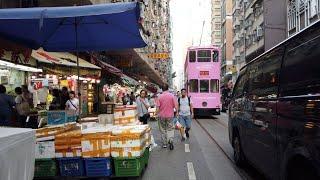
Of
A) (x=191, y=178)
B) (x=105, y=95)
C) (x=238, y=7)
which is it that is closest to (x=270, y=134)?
(x=191, y=178)

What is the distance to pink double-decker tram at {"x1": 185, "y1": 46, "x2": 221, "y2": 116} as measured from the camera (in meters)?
31.8

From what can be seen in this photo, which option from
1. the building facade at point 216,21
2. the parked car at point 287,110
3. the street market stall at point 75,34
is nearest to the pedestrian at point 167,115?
the street market stall at point 75,34

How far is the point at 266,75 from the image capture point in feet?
25.5

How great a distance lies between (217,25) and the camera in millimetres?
126562

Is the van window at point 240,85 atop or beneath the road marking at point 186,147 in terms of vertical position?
atop

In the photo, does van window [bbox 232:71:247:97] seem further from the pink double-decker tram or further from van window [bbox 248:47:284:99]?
the pink double-decker tram

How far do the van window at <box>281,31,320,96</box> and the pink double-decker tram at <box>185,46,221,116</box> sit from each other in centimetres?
2528

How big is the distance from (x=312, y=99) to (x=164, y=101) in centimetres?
913

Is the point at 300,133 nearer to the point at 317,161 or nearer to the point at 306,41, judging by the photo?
the point at 317,161

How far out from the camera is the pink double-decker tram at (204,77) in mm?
31766

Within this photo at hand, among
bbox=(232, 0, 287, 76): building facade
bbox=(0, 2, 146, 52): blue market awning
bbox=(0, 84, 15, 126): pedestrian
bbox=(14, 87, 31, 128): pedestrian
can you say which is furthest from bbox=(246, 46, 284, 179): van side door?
bbox=(232, 0, 287, 76): building facade

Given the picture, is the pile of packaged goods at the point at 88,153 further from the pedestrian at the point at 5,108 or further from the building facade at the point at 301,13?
the building facade at the point at 301,13

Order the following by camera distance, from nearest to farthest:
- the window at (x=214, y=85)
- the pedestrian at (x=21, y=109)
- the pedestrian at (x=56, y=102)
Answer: the pedestrian at (x=21, y=109), the pedestrian at (x=56, y=102), the window at (x=214, y=85)

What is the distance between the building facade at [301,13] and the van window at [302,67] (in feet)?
84.9
